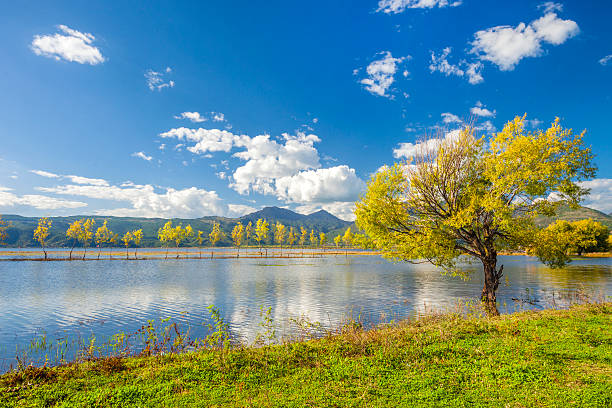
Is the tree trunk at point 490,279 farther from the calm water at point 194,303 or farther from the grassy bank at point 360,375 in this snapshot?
the grassy bank at point 360,375

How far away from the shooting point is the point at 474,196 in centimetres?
2044

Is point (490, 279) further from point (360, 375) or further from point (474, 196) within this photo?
point (360, 375)

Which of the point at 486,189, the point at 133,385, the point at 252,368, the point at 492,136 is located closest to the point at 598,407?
the point at 252,368

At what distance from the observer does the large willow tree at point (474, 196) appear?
1988 cm

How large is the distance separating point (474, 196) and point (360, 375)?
15007 mm

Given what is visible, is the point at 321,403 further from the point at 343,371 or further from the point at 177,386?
the point at 177,386

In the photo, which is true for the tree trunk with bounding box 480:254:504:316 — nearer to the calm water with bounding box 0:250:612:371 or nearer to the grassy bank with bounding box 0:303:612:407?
the calm water with bounding box 0:250:612:371

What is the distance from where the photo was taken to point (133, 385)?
9.93m

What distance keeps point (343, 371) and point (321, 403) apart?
2.37 m

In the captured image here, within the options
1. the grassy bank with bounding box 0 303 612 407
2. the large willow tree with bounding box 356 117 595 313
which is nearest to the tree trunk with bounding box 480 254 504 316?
the large willow tree with bounding box 356 117 595 313

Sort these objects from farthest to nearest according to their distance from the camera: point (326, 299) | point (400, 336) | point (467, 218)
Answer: point (326, 299) < point (467, 218) < point (400, 336)

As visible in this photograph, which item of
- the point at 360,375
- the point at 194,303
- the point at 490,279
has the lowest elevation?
the point at 194,303

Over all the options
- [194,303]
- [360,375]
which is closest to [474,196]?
[360,375]

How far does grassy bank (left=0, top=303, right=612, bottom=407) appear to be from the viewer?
868cm
